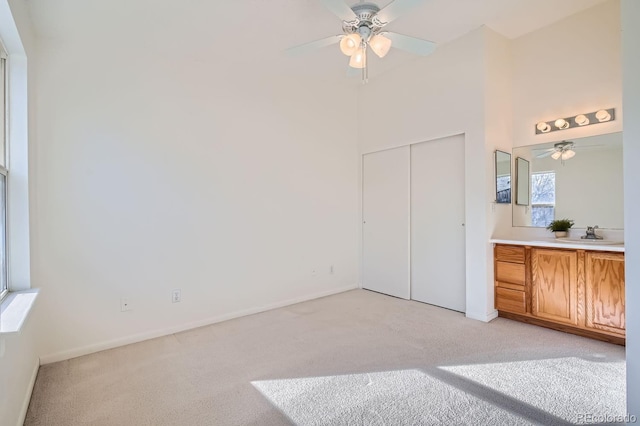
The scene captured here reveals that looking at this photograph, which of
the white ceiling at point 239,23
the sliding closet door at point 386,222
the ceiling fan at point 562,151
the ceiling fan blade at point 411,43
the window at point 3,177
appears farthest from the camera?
the sliding closet door at point 386,222

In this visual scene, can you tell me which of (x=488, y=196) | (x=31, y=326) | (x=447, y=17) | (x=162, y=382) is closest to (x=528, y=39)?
(x=447, y=17)

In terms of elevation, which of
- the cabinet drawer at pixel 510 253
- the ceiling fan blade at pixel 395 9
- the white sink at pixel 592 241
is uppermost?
the ceiling fan blade at pixel 395 9

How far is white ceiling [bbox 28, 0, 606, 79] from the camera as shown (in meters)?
2.43

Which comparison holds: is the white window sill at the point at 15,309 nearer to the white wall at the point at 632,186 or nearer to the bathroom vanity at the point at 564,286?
the white wall at the point at 632,186

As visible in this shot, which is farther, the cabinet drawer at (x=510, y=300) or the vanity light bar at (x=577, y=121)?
the cabinet drawer at (x=510, y=300)

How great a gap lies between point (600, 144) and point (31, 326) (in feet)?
15.7

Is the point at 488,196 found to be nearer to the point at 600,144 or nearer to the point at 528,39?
the point at 600,144

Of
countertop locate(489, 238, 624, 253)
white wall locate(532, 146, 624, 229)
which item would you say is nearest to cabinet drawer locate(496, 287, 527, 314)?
countertop locate(489, 238, 624, 253)

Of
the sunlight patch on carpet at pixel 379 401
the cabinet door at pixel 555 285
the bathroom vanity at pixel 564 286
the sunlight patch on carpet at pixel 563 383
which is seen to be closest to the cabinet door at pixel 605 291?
the bathroom vanity at pixel 564 286

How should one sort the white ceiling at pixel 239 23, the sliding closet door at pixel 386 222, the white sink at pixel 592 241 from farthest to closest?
1. the sliding closet door at pixel 386 222
2. the white sink at pixel 592 241
3. the white ceiling at pixel 239 23

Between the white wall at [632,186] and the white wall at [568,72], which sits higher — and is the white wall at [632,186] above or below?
below

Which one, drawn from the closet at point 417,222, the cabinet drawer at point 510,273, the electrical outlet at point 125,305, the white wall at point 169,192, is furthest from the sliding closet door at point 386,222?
the electrical outlet at point 125,305

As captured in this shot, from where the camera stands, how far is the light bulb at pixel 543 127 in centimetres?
326

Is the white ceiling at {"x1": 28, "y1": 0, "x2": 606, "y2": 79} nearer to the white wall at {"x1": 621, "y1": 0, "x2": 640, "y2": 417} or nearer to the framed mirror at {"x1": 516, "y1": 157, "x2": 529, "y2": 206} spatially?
the white wall at {"x1": 621, "y1": 0, "x2": 640, "y2": 417}
